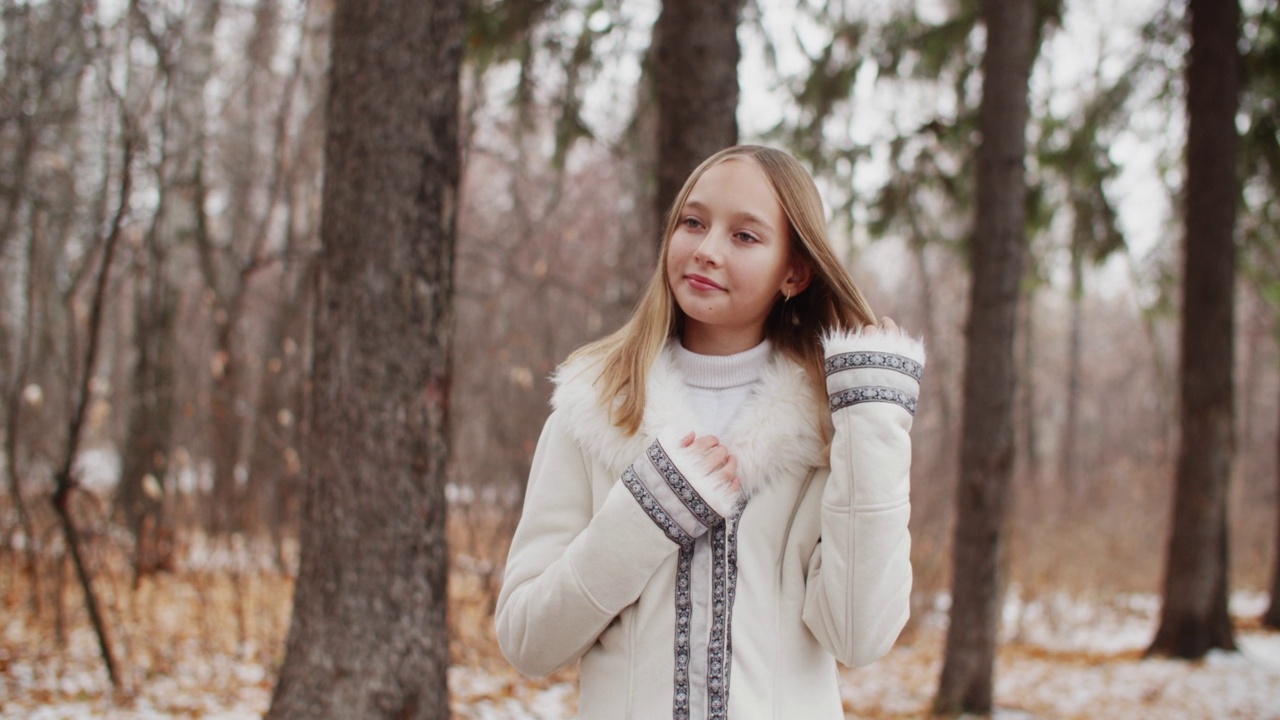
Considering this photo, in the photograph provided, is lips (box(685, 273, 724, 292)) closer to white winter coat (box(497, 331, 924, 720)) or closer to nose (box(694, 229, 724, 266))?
nose (box(694, 229, 724, 266))

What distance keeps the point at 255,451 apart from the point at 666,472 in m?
7.16

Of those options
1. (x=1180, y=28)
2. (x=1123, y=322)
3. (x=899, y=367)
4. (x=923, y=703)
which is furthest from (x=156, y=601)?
(x=1123, y=322)

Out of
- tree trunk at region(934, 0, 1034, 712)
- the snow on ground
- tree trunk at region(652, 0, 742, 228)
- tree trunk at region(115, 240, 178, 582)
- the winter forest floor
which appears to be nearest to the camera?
tree trunk at region(652, 0, 742, 228)

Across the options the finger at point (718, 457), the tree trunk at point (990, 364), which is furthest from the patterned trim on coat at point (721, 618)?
the tree trunk at point (990, 364)

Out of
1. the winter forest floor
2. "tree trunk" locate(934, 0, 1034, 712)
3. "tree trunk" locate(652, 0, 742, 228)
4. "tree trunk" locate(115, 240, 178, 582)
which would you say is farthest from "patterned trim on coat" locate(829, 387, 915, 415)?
"tree trunk" locate(115, 240, 178, 582)

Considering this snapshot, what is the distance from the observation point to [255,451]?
26.1 feet

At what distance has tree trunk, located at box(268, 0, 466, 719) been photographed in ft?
11.0

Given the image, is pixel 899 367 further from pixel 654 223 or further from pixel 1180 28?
pixel 1180 28

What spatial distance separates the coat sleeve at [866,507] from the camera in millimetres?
1588

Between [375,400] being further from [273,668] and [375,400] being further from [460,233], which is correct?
[460,233]

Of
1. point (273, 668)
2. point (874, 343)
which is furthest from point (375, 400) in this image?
point (273, 668)

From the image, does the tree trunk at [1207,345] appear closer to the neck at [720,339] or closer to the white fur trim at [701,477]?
the neck at [720,339]

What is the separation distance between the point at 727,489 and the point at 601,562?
0.24m

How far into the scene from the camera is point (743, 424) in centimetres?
175
